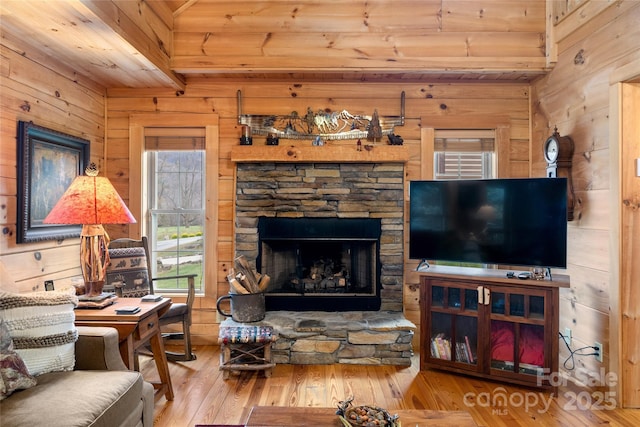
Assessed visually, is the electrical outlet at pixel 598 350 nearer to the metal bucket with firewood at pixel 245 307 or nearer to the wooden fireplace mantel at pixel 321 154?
the wooden fireplace mantel at pixel 321 154

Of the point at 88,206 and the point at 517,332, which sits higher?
the point at 88,206

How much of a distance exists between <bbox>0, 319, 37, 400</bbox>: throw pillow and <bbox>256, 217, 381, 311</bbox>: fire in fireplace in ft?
6.67

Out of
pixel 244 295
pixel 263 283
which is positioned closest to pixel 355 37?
pixel 263 283

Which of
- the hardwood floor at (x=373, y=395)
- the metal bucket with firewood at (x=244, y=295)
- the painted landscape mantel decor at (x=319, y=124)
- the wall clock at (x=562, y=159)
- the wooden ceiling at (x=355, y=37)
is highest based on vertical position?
the wooden ceiling at (x=355, y=37)

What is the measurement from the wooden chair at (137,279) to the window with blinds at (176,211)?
39 centimetres

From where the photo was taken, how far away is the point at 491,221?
2.92 m

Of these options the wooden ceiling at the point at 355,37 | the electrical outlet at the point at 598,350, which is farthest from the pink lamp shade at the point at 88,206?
the electrical outlet at the point at 598,350

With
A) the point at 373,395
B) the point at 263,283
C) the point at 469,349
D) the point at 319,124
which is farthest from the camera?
the point at 319,124

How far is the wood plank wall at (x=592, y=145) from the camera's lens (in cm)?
253

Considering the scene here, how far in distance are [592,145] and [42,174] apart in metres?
4.13

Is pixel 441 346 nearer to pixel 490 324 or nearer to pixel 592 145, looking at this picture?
pixel 490 324

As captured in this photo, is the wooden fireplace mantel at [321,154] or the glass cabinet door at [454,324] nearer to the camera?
the glass cabinet door at [454,324]

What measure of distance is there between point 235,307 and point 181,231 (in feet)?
3.44

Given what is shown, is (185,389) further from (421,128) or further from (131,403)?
(421,128)
